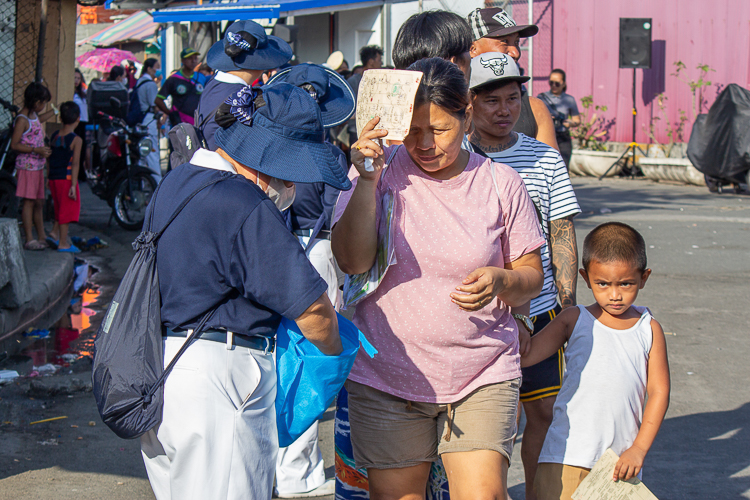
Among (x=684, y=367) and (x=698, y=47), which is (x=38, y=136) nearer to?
(x=684, y=367)

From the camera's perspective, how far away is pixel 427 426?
267 centimetres

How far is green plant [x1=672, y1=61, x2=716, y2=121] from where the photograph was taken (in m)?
18.3

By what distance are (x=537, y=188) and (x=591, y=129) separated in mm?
17518

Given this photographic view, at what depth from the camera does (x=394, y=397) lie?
8.69 ft

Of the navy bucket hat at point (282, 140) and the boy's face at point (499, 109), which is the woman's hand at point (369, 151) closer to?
the navy bucket hat at point (282, 140)

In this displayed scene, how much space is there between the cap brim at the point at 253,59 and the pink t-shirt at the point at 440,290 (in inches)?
90.2

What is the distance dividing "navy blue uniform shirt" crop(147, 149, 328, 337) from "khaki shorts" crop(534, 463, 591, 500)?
3.96ft

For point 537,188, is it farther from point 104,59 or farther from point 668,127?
point 104,59

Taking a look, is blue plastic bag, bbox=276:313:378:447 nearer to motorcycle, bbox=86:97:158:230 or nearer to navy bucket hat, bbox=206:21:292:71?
navy bucket hat, bbox=206:21:292:71

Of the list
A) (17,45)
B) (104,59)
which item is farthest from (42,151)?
(104,59)

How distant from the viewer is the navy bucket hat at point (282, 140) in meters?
2.27

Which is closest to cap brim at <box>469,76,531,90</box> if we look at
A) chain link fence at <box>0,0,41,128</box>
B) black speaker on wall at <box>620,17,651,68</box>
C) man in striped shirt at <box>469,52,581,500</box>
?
man in striped shirt at <box>469,52,581,500</box>

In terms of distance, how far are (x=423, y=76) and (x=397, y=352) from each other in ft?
2.90

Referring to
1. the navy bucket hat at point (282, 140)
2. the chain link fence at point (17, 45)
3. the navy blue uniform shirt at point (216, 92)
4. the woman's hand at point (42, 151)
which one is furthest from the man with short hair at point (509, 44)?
the chain link fence at point (17, 45)
